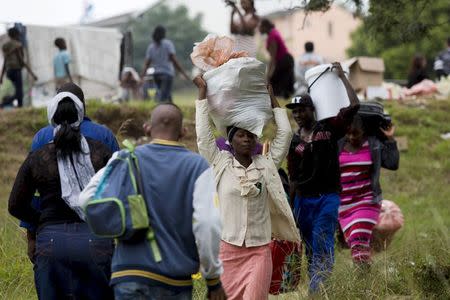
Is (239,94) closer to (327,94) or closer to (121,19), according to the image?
(327,94)

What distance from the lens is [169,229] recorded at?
489 cm

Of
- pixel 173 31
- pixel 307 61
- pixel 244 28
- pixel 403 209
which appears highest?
pixel 244 28

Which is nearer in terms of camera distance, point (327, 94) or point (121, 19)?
point (327, 94)

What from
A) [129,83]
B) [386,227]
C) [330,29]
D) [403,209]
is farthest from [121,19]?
[330,29]

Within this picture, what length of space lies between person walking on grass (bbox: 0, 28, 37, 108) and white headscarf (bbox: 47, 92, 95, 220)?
37.3ft

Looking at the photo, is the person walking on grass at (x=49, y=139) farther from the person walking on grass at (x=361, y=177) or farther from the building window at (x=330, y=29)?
the building window at (x=330, y=29)

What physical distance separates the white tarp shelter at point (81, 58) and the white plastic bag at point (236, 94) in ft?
38.0

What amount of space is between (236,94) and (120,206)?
229cm

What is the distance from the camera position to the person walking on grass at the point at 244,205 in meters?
6.66

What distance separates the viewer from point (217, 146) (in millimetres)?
6969

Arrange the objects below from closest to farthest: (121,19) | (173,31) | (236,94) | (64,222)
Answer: (64,222), (236,94), (121,19), (173,31)

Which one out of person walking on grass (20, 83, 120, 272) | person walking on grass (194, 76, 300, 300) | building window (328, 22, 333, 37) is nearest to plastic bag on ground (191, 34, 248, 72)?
person walking on grass (194, 76, 300, 300)

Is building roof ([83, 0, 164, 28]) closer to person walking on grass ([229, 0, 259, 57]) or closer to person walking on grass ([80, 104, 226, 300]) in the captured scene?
person walking on grass ([229, 0, 259, 57])

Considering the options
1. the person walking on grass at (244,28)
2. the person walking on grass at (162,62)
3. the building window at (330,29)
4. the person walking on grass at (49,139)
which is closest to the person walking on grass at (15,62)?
the person walking on grass at (162,62)
